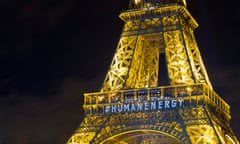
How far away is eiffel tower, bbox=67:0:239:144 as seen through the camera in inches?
1342

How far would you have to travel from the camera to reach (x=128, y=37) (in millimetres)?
39344

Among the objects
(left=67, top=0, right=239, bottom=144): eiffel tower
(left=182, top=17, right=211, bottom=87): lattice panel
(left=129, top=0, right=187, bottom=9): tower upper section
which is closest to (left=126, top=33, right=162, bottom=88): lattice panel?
(left=67, top=0, right=239, bottom=144): eiffel tower

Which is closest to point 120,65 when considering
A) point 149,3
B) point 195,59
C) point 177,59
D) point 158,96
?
point 177,59

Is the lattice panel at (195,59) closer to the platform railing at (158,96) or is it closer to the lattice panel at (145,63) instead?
the platform railing at (158,96)

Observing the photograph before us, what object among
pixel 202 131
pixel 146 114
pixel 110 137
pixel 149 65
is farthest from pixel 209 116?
pixel 149 65

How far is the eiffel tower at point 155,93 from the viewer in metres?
34.1

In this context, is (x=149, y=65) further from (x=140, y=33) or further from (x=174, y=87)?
(x=174, y=87)

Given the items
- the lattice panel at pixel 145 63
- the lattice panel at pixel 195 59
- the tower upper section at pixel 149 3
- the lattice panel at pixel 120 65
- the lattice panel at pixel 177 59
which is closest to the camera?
the lattice panel at pixel 177 59

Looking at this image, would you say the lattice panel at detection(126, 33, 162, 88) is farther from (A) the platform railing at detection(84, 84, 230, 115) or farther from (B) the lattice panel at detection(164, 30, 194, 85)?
(A) the platform railing at detection(84, 84, 230, 115)

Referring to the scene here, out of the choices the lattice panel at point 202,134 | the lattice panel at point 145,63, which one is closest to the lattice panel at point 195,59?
the lattice panel at point 145,63

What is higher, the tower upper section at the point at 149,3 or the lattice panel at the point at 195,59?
the tower upper section at the point at 149,3

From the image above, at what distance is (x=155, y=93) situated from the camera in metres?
35.6

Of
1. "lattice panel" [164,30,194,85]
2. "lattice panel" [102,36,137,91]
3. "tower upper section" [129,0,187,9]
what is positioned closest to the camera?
"lattice panel" [164,30,194,85]

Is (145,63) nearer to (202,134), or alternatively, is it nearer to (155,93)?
(155,93)
